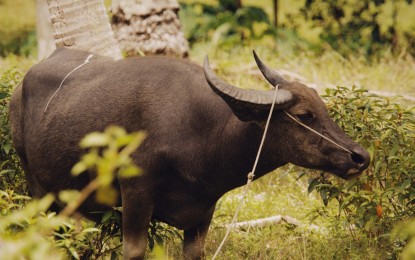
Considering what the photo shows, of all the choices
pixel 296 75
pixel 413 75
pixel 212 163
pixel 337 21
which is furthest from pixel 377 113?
pixel 337 21

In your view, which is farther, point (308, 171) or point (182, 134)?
point (308, 171)

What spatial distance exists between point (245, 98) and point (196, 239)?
4.14 ft

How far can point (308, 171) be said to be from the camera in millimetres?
5227

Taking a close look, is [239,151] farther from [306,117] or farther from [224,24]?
[224,24]

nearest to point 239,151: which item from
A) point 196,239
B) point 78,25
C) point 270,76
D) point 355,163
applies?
point 270,76

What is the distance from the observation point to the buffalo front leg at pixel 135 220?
4273 mm

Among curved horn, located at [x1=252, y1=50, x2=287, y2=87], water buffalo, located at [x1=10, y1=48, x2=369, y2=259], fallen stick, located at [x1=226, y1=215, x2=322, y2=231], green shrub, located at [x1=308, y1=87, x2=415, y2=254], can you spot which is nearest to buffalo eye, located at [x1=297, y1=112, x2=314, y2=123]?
water buffalo, located at [x1=10, y1=48, x2=369, y2=259]

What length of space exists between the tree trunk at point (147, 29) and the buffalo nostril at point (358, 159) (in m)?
4.37

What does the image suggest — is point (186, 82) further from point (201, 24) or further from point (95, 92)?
point (201, 24)

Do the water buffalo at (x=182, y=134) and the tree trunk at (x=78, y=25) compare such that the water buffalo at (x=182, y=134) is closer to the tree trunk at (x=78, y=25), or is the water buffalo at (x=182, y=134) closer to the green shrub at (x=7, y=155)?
the green shrub at (x=7, y=155)

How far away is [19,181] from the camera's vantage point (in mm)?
5598

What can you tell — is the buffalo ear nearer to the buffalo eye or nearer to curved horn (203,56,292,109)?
curved horn (203,56,292,109)

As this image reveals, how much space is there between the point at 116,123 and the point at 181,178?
0.50m

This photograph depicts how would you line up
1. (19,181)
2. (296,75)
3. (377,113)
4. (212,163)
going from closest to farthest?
(212,163) → (377,113) → (19,181) → (296,75)
